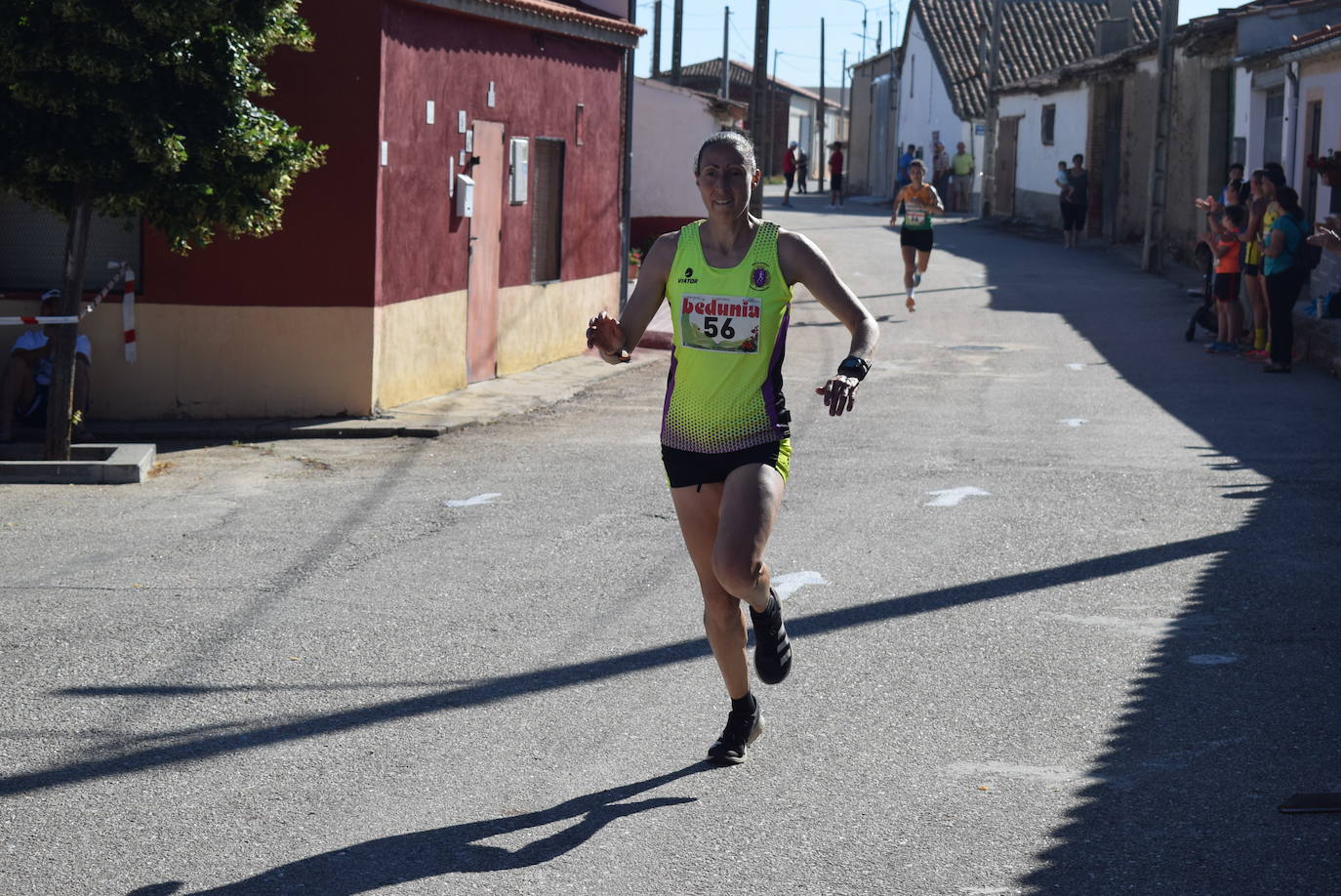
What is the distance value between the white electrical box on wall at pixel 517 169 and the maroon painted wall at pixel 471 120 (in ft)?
0.31

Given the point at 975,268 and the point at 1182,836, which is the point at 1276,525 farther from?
the point at 975,268

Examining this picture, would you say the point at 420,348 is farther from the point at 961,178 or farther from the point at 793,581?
the point at 961,178

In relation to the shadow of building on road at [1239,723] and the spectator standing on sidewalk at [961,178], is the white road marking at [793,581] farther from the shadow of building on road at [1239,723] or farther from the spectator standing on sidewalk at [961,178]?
the spectator standing on sidewalk at [961,178]

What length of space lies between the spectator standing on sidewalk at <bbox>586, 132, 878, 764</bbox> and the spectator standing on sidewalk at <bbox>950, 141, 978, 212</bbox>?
44.9 meters

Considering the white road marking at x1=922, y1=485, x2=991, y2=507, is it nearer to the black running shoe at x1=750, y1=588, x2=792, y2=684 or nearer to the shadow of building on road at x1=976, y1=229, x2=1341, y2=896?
the shadow of building on road at x1=976, y1=229, x2=1341, y2=896

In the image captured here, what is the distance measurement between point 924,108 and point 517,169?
41800 mm

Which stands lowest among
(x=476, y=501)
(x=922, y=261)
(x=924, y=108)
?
(x=476, y=501)

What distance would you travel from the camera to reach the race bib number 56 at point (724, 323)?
5.44 m

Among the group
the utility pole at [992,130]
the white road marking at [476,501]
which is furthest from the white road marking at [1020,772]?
the utility pole at [992,130]

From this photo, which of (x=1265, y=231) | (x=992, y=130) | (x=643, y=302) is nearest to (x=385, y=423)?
(x=643, y=302)

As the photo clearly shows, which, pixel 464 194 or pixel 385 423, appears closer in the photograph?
pixel 385 423

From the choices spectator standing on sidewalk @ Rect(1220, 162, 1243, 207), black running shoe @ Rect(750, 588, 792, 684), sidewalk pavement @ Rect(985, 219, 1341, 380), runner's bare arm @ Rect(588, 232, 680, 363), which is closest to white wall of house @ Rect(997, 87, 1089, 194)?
sidewalk pavement @ Rect(985, 219, 1341, 380)

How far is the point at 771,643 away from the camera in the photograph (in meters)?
5.57

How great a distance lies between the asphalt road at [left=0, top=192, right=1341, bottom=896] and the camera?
4.76m
